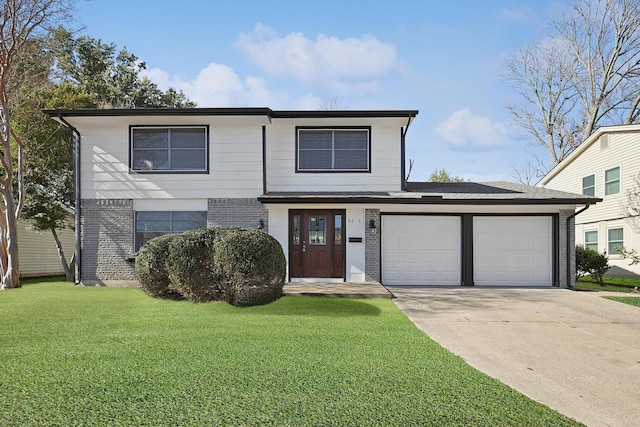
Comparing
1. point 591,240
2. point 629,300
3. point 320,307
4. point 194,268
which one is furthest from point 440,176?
point 194,268

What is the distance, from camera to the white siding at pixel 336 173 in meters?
13.1

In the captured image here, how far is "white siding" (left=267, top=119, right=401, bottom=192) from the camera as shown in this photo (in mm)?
13133

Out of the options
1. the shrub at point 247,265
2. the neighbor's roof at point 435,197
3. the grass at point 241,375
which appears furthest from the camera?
the neighbor's roof at point 435,197

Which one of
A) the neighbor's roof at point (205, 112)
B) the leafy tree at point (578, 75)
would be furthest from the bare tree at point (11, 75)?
the leafy tree at point (578, 75)

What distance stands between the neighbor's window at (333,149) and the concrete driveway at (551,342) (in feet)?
14.7

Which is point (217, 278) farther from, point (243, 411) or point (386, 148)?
point (386, 148)

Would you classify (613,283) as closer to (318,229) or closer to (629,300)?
(629,300)

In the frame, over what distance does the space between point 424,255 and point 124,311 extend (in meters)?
8.36

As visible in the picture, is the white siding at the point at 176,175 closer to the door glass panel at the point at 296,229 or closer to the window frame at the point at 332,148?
the window frame at the point at 332,148

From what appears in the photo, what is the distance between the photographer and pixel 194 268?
832cm

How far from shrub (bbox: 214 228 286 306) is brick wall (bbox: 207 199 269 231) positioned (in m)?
3.96

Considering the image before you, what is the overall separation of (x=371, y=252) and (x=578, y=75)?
930 inches

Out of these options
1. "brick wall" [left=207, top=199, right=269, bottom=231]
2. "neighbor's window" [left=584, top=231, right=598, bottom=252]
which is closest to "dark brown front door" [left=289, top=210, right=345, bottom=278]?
"brick wall" [left=207, top=199, right=269, bottom=231]

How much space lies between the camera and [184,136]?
12992 mm
